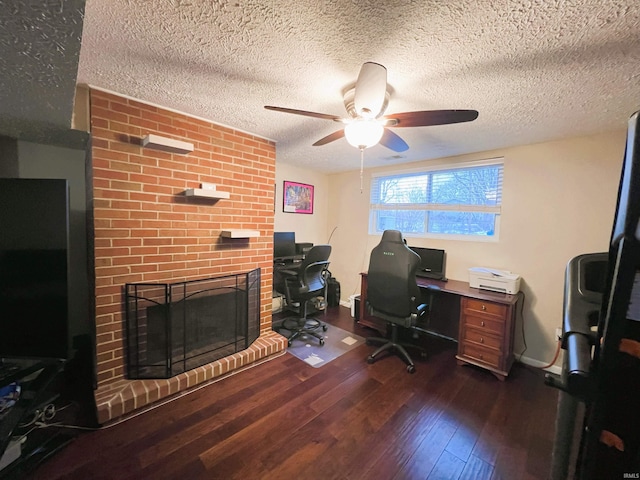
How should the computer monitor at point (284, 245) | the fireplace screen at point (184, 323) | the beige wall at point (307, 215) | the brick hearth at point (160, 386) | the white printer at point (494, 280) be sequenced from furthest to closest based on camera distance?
the beige wall at point (307, 215)
the computer monitor at point (284, 245)
the white printer at point (494, 280)
the fireplace screen at point (184, 323)
the brick hearth at point (160, 386)

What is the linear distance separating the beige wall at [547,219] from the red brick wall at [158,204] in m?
2.42

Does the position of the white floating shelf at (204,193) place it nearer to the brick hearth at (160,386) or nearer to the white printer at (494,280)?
the brick hearth at (160,386)

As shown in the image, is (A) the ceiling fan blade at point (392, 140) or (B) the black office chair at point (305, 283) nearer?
(A) the ceiling fan blade at point (392, 140)

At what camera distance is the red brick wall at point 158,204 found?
5.62 ft

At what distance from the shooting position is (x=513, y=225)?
257cm

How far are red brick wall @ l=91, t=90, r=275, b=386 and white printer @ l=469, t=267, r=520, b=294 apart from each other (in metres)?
2.24

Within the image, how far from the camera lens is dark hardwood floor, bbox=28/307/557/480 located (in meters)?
1.38

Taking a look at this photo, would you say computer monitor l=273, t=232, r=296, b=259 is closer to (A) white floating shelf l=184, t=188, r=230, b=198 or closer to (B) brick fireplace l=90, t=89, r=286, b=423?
(B) brick fireplace l=90, t=89, r=286, b=423

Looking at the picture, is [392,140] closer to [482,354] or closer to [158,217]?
[158,217]

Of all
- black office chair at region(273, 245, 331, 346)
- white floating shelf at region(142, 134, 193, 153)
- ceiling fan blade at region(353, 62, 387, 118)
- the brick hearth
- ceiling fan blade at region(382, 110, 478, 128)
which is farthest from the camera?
black office chair at region(273, 245, 331, 346)

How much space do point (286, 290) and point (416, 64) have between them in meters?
2.27

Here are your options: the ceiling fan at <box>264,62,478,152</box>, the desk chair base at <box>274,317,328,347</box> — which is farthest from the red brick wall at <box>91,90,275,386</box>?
the ceiling fan at <box>264,62,478,152</box>

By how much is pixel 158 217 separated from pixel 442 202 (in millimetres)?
2962

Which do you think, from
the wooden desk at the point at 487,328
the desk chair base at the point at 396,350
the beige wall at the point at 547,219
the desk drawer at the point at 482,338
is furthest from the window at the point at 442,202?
the desk chair base at the point at 396,350
